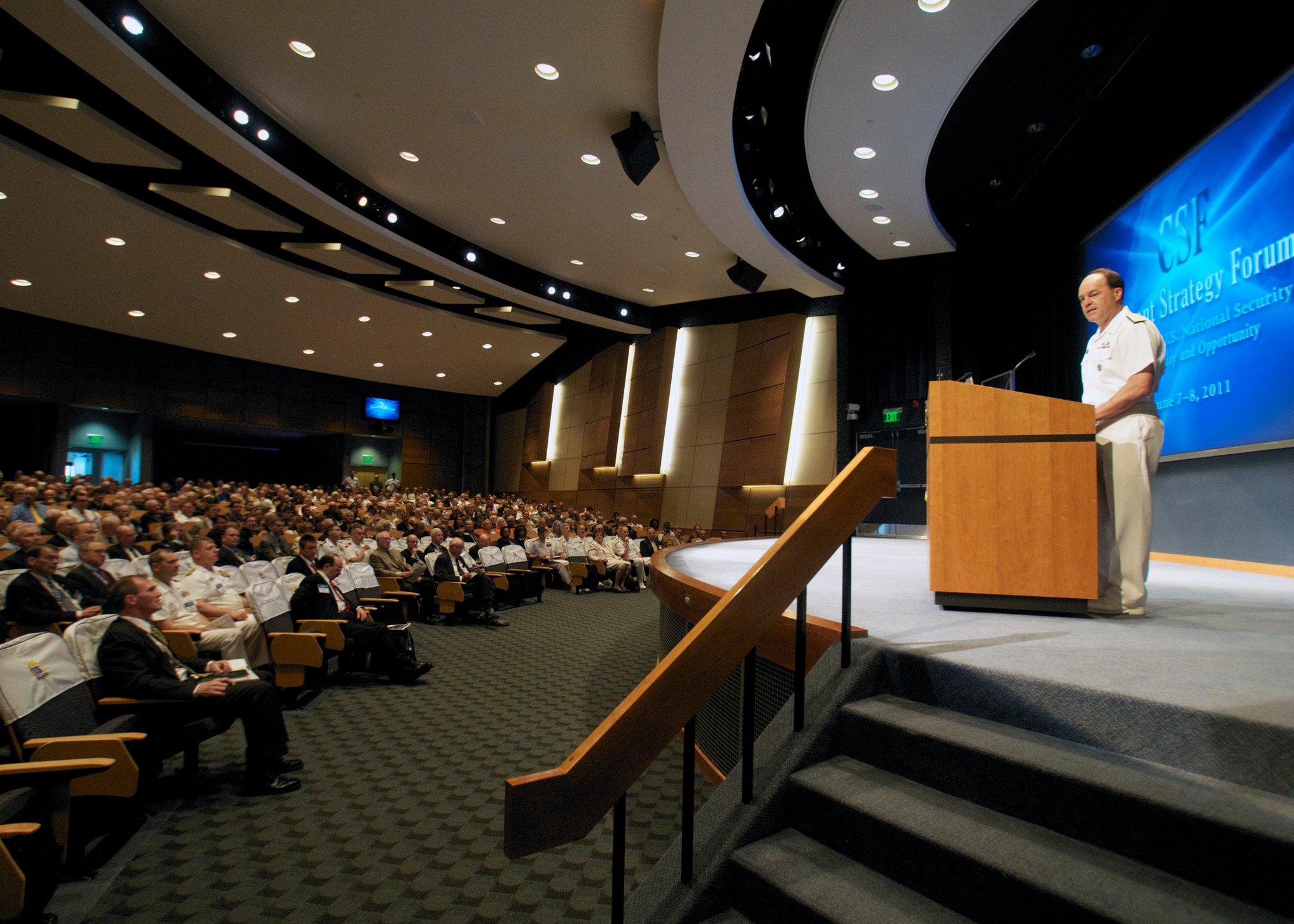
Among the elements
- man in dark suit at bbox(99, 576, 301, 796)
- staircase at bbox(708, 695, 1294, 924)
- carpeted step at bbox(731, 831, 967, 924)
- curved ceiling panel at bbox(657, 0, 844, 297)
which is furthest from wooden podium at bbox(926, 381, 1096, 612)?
curved ceiling panel at bbox(657, 0, 844, 297)

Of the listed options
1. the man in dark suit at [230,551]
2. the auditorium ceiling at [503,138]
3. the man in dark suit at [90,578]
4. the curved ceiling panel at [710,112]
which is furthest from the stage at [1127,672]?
the man in dark suit at [230,551]

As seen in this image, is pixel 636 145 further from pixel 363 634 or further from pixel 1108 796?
pixel 1108 796

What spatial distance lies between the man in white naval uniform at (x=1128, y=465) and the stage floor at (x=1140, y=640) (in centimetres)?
14

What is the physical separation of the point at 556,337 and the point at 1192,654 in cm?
1441

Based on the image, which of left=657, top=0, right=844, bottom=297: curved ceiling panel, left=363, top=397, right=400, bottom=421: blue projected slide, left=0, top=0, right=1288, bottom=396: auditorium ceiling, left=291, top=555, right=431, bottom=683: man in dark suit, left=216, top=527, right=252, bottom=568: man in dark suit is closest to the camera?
left=291, top=555, right=431, bottom=683: man in dark suit

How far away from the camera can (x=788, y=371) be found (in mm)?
11797

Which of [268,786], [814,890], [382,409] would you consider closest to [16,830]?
[268,786]

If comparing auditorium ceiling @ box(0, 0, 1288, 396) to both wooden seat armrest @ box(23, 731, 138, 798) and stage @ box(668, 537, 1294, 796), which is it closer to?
stage @ box(668, 537, 1294, 796)

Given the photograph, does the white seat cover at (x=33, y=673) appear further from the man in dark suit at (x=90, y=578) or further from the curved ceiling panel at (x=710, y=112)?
the curved ceiling panel at (x=710, y=112)

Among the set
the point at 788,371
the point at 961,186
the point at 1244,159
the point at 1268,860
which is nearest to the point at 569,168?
the point at 961,186

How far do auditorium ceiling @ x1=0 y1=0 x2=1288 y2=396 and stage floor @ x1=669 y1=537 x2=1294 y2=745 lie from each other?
14.1 feet

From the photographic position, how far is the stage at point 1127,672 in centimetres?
125

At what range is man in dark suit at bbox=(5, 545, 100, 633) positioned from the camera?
3590 mm

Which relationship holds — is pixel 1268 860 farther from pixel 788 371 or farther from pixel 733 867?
pixel 788 371
